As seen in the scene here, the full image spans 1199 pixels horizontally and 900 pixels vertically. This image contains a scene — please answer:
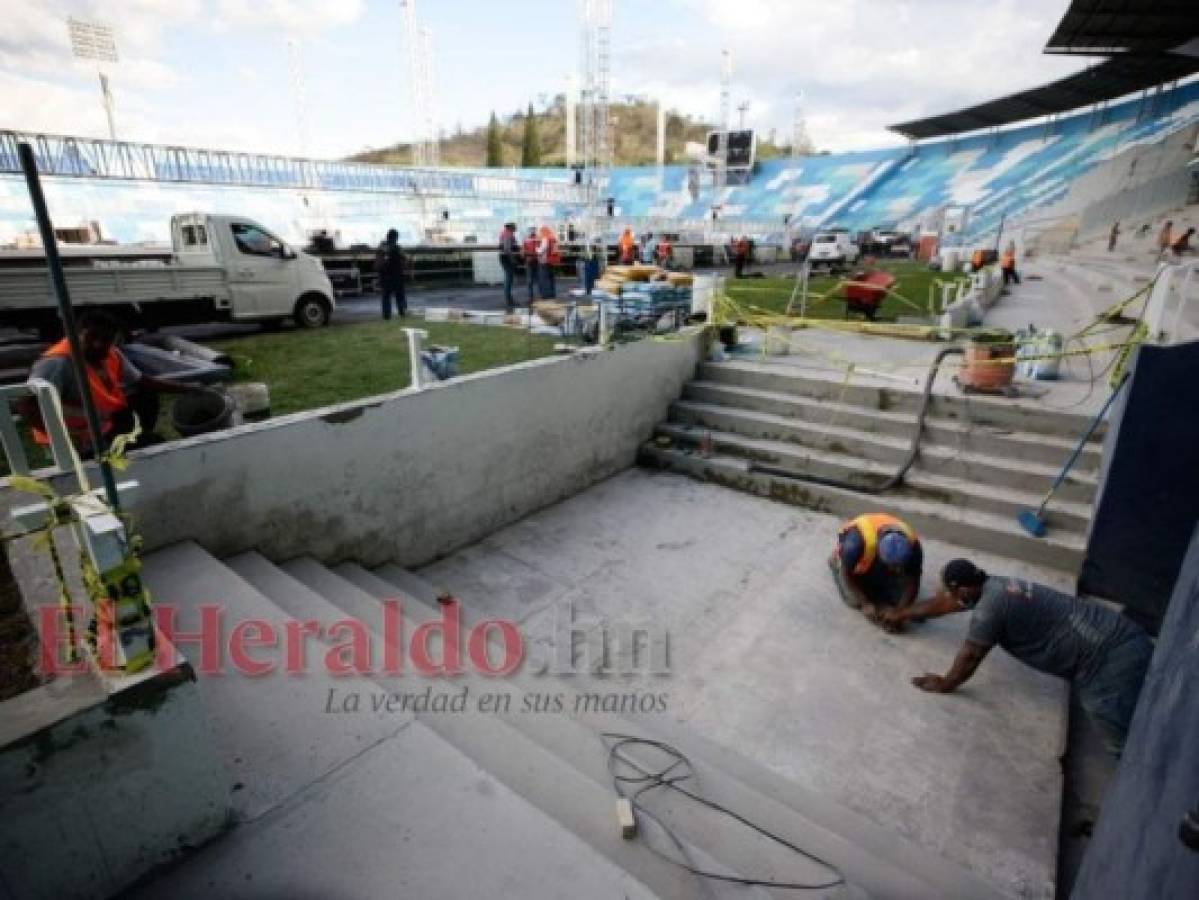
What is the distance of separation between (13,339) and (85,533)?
9.36 m

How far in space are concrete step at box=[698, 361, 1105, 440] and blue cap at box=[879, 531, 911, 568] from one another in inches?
121

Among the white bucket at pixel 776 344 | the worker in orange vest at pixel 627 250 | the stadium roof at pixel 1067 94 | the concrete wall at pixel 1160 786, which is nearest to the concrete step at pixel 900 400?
the white bucket at pixel 776 344

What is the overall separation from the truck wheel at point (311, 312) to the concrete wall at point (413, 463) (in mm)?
7640

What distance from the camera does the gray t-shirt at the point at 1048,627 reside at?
359cm

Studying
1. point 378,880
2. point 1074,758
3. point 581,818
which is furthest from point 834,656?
point 378,880

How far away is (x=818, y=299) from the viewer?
47.4ft

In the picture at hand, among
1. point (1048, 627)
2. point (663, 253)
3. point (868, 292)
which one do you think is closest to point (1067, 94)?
point (663, 253)

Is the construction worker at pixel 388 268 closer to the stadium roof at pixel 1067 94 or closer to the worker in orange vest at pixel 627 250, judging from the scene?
the worker in orange vest at pixel 627 250

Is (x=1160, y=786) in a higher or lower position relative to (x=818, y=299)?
lower

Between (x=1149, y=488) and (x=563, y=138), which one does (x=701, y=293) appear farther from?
(x=563, y=138)

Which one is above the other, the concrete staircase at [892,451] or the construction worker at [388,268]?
the construction worker at [388,268]

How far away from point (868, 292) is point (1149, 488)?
801cm

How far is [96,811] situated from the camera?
1868mm

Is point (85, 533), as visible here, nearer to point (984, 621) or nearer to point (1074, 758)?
point (984, 621)
